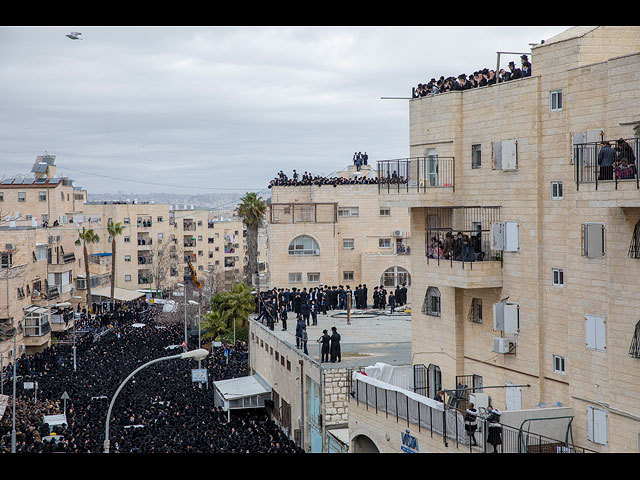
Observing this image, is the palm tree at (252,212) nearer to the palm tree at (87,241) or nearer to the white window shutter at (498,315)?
the palm tree at (87,241)

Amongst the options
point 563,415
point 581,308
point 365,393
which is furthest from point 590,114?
point 365,393

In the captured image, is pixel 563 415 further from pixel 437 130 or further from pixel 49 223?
pixel 49 223

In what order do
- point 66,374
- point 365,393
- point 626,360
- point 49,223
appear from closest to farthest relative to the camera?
point 626,360 → point 365,393 → point 66,374 → point 49,223

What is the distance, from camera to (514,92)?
65.0 feet

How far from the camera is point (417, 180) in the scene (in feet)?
75.0

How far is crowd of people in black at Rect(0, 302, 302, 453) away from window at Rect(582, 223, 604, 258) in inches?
529

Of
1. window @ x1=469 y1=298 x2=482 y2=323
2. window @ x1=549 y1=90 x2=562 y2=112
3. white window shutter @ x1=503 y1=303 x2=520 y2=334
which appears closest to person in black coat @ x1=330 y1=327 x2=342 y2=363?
window @ x1=469 y1=298 x2=482 y2=323

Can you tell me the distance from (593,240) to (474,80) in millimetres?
6494

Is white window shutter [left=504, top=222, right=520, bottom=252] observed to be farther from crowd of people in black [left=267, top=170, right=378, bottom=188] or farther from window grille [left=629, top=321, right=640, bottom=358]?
crowd of people in black [left=267, top=170, right=378, bottom=188]

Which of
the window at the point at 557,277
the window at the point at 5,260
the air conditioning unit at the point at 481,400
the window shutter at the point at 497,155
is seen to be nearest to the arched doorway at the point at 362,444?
the air conditioning unit at the point at 481,400

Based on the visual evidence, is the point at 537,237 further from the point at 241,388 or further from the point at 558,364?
the point at 241,388

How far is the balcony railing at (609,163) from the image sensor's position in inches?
599

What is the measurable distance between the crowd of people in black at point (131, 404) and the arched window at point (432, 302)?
7561mm
